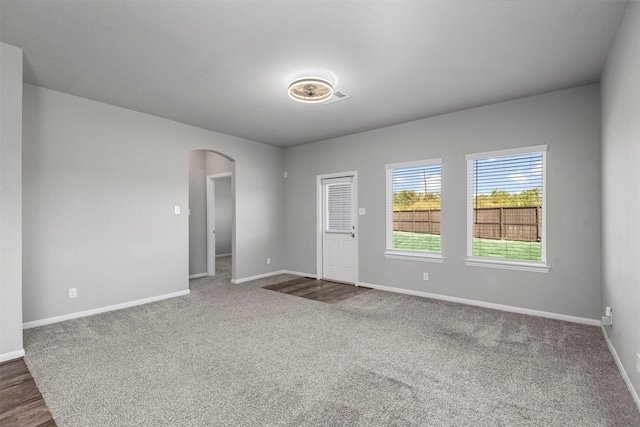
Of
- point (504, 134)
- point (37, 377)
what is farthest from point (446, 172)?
point (37, 377)

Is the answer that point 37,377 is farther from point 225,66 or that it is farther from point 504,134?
point 504,134

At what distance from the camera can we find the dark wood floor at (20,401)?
192 cm

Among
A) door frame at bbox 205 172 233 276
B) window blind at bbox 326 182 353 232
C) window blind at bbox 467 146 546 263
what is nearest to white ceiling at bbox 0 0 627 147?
window blind at bbox 467 146 546 263

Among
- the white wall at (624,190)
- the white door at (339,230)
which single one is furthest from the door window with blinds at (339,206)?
the white wall at (624,190)

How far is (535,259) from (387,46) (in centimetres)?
319

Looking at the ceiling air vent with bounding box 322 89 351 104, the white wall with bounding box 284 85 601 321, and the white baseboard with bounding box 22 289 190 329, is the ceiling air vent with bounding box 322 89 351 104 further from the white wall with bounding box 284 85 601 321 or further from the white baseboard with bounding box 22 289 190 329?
the white baseboard with bounding box 22 289 190 329

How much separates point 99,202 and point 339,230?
3.82 meters

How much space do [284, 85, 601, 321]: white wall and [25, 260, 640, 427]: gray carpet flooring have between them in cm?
41

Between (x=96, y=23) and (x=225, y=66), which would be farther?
(x=225, y=66)

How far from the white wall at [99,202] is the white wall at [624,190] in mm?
5186

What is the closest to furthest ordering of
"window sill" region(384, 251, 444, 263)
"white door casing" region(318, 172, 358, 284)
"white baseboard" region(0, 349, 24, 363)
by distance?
"white baseboard" region(0, 349, 24, 363) < "window sill" region(384, 251, 444, 263) < "white door casing" region(318, 172, 358, 284)

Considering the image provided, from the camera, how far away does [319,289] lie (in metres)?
5.31

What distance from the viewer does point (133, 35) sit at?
257 centimetres

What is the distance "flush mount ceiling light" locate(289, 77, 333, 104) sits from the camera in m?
3.21
